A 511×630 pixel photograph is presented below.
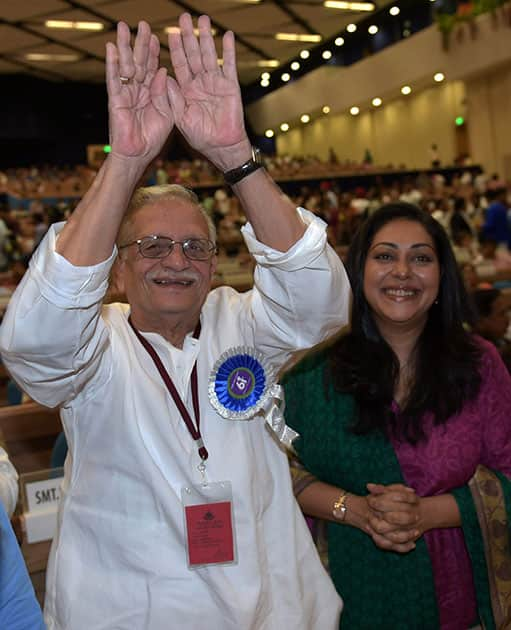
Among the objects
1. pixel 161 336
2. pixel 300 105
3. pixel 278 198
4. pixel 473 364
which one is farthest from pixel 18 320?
pixel 300 105

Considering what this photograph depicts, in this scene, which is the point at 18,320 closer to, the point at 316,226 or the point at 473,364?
the point at 316,226

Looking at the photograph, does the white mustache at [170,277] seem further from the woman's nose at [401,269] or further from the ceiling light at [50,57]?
the ceiling light at [50,57]

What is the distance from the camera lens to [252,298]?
4.83 ft

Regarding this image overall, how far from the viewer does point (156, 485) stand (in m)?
1.29

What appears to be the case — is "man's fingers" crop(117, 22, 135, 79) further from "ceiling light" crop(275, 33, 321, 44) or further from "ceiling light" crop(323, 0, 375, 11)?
"ceiling light" crop(275, 33, 321, 44)

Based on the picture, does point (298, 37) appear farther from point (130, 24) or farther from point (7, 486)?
point (7, 486)

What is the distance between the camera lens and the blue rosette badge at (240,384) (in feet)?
4.51

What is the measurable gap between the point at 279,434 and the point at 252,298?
0.26m

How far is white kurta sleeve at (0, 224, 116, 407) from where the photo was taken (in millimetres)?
1127

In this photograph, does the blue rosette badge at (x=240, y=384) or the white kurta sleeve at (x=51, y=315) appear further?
the blue rosette badge at (x=240, y=384)

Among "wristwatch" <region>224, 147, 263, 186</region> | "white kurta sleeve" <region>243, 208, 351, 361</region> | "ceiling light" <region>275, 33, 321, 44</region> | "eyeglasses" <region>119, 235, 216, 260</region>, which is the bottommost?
"white kurta sleeve" <region>243, 208, 351, 361</region>

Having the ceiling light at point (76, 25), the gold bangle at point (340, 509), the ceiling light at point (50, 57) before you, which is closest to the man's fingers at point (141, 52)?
the gold bangle at point (340, 509)

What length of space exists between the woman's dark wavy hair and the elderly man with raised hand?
1.42ft

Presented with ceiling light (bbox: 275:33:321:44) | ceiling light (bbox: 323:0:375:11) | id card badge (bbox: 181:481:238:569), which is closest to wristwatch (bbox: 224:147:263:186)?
id card badge (bbox: 181:481:238:569)
